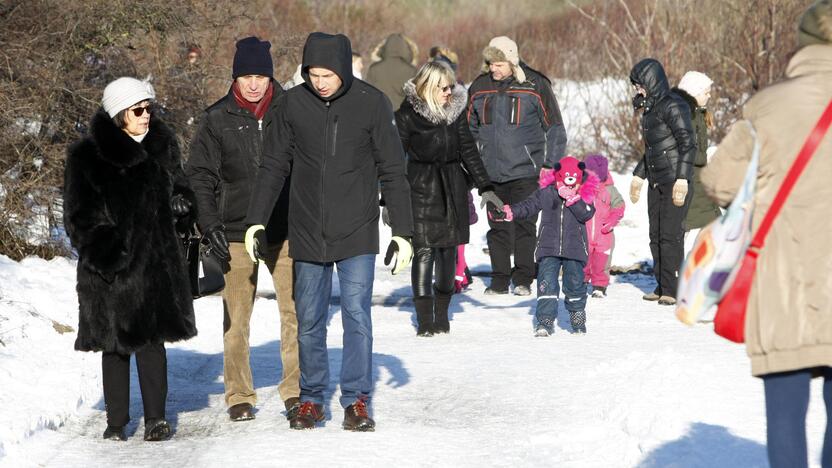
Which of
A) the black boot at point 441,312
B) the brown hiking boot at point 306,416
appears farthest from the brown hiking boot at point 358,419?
the black boot at point 441,312

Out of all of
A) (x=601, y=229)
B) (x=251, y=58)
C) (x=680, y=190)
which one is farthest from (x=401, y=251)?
(x=601, y=229)

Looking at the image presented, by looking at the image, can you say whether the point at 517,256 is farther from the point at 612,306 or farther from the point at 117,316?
the point at 117,316

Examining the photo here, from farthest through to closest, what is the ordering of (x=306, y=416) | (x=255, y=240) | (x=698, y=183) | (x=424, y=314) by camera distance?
(x=698, y=183), (x=424, y=314), (x=306, y=416), (x=255, y=240)

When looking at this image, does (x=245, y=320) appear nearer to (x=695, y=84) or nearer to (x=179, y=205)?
(x=179, y=205)

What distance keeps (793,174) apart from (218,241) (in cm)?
350

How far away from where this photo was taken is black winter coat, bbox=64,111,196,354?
6.73 meters

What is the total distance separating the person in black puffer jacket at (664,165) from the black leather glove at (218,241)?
538 centimetres

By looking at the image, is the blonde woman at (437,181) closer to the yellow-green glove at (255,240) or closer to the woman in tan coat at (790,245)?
the yellow-green glove at (255,240)

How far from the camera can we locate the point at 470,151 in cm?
1018

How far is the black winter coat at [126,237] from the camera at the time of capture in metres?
6.73

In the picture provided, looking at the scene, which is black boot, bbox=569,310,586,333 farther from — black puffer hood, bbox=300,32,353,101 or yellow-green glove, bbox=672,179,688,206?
black puffer hood, bbox=300,32,353,101

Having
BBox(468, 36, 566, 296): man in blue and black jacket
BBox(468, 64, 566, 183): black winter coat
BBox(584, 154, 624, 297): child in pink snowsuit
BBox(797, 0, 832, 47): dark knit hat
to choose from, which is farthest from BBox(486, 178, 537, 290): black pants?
BBox(797, 0, 832, 47): dark knit hat

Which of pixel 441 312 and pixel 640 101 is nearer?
pixel 441 312

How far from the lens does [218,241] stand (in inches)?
283
